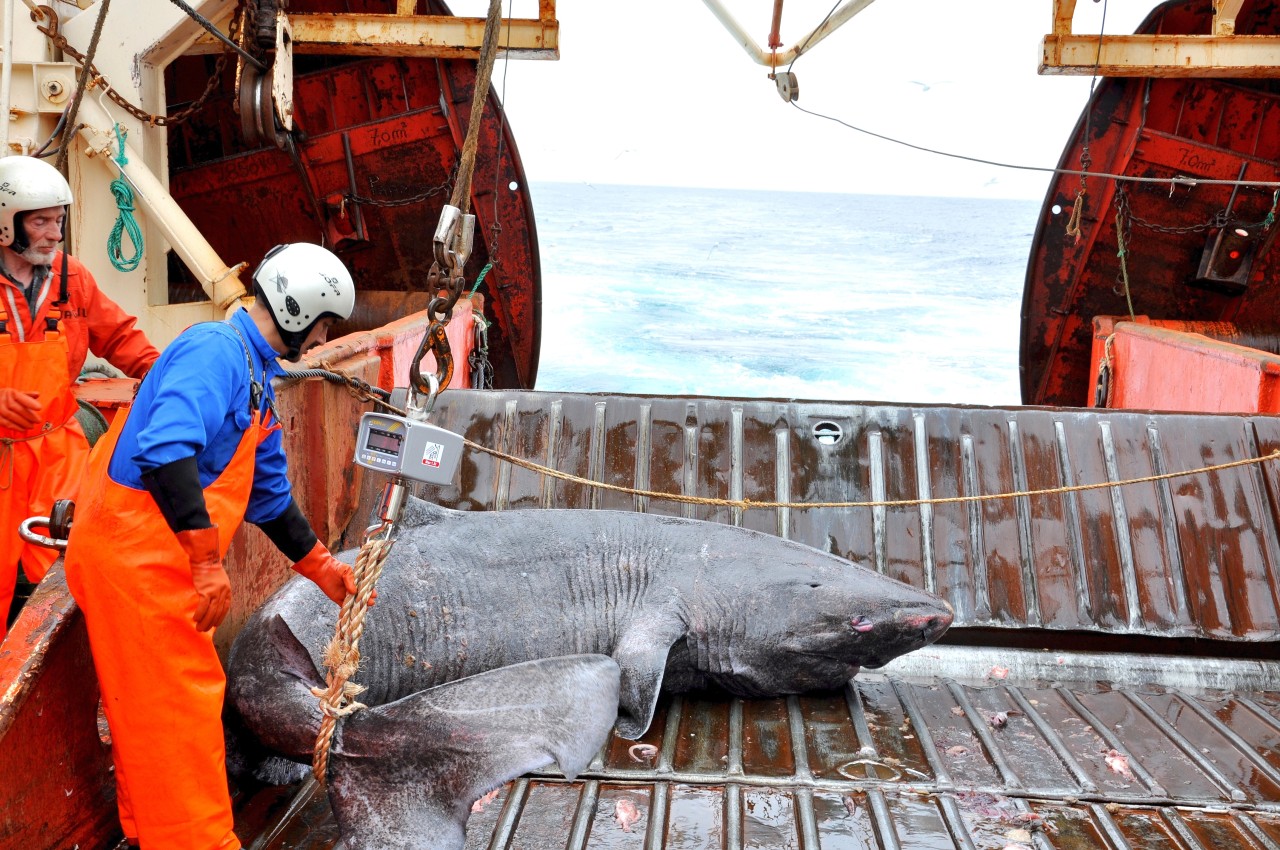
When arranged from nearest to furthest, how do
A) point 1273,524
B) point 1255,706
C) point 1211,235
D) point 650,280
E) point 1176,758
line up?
1. point 1176,758
2. point 1255,706
3. point 1273,524
4. point 1211,235
5. point 650,280

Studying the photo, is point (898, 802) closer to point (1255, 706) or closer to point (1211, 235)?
point (1255, 706)

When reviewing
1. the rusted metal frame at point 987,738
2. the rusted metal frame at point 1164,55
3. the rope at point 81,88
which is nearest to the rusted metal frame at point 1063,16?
the rusted metal frame at point 1164,55

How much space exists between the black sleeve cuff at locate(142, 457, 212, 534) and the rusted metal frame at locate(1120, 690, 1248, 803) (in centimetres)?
345

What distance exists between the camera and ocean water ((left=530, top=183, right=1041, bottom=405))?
2348 cm

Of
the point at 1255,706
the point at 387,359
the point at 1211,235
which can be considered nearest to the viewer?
the point at 1255,706

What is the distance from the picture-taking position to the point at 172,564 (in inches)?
117

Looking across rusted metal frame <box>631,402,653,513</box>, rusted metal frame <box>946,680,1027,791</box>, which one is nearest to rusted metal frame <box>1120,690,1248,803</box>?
rusted metal frame <box>946,680,1027,791</box>

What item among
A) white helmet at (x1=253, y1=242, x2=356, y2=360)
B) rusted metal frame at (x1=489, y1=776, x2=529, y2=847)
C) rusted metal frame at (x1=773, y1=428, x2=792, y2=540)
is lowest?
rusted metal frame at (x1=489, y1=776, x2=529, y2=847)

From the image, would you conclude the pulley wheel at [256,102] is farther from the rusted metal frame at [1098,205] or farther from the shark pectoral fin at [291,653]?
the rusted metal frame at [1098,205]

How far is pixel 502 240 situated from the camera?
11.2 m

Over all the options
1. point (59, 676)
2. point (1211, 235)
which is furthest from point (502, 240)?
point (59, 676)

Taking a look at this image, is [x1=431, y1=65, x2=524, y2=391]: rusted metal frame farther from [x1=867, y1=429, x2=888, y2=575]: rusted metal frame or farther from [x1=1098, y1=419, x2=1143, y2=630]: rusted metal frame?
[x1=1098, y1=419, x2=1143, y2=630]: rusted metal frame

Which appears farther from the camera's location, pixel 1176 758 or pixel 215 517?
pixel 1176 758

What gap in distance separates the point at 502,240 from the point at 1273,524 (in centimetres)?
775
